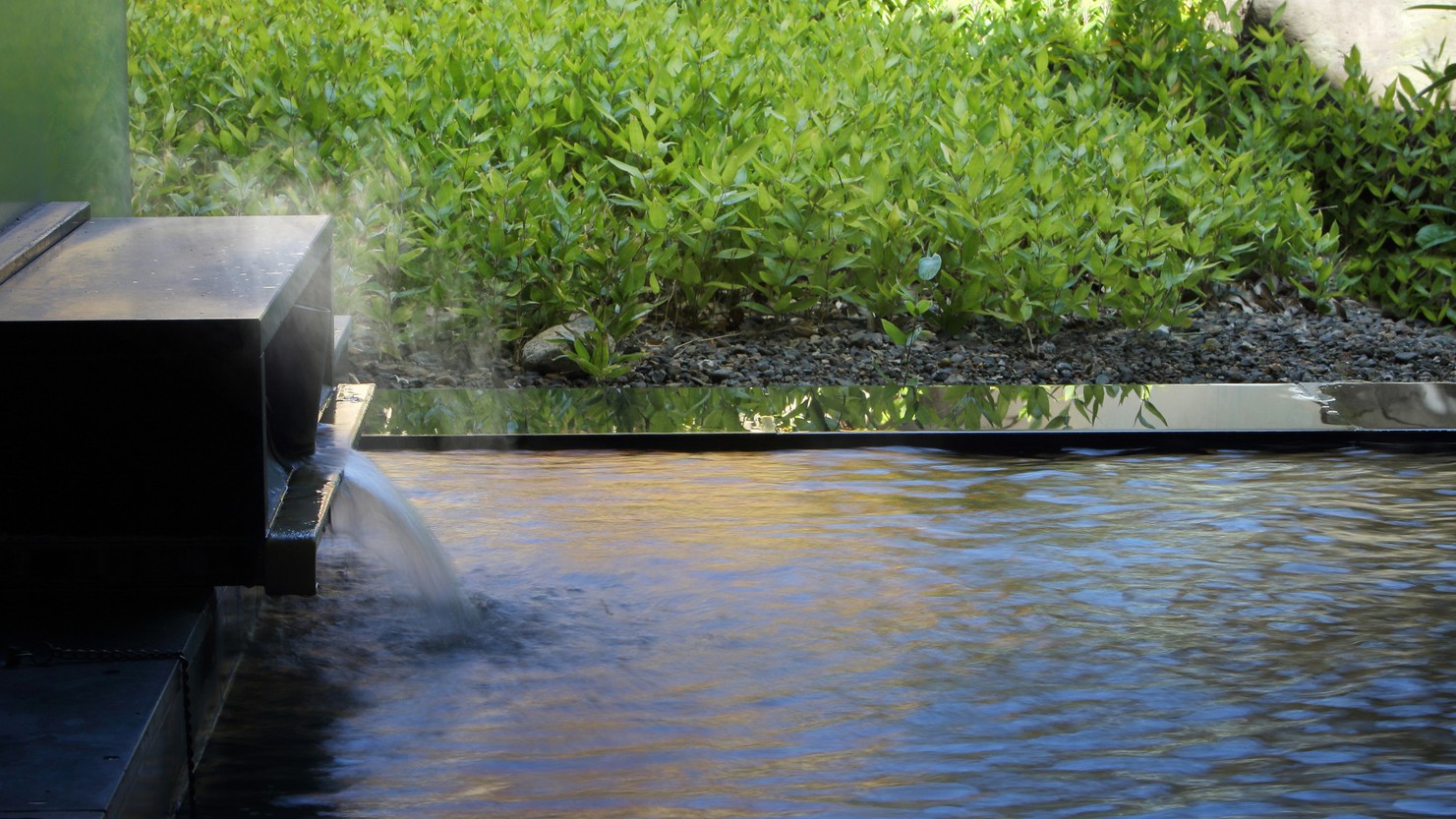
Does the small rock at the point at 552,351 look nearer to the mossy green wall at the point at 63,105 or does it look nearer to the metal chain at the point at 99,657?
the mossy green wall at the point at 63,105

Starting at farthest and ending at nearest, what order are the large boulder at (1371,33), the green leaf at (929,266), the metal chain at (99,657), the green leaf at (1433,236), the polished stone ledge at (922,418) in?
the large boulder at (1371,33)
the green leaf at (1433,236)
the green leaf at (929,266)
the polished stone ledge at (922,418)
the metal chain at (99,657)

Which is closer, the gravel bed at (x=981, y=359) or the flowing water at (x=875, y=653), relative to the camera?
the flowing water at (x=875, y=653)

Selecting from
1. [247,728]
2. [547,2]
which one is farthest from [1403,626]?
[547,2]

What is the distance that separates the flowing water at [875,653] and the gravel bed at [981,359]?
1.25 meters

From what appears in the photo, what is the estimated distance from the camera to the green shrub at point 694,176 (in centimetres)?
486

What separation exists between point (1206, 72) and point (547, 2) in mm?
3211

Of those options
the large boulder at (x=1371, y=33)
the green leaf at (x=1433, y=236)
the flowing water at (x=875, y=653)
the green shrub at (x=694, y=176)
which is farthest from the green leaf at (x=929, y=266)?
the large boulder at (x=1371, y=33)

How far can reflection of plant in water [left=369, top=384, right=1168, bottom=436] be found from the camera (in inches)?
148

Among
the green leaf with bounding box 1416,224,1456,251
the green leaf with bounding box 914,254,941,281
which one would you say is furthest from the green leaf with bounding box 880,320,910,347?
the green leaf with bounding box 1416,224,1456,251

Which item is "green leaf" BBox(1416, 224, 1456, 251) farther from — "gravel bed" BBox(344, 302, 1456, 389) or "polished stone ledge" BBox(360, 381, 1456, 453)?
"polished stone ledge" BBox(360, 381, 1456, 453)

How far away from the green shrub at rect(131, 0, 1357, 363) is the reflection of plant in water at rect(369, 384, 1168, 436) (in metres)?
0.52

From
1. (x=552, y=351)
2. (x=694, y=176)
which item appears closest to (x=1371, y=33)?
(x=694, y=176)

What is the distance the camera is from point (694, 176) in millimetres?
5062

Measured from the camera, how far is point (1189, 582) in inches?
106
